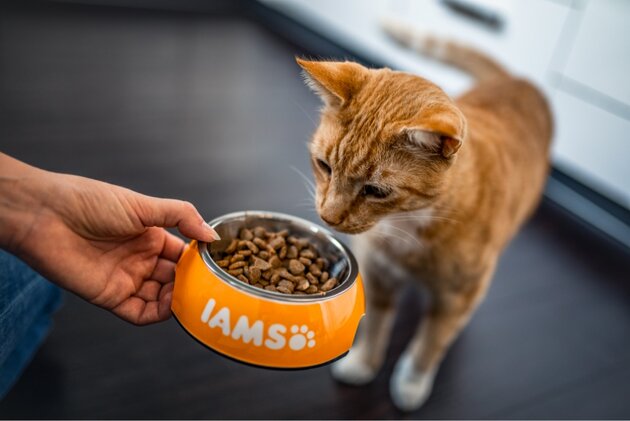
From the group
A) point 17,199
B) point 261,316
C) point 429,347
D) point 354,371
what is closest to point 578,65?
point 429,347

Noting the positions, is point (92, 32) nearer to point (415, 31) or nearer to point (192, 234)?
point (415, 31)

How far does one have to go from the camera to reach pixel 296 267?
37.5 inches

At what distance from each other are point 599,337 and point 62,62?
9.71ft

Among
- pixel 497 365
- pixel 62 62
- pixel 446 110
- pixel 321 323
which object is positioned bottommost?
pixel 497 365

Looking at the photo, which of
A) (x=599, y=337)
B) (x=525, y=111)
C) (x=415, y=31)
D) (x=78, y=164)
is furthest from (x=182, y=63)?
(x=599, y=337)

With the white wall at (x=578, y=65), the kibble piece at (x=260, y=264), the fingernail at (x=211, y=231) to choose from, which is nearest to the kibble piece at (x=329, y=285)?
the kibble piece at (x=260, y=264)

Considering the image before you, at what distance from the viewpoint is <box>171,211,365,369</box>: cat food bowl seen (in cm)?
81

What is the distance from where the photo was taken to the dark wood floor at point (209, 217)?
4.39 ft

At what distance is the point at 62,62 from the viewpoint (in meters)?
2.91

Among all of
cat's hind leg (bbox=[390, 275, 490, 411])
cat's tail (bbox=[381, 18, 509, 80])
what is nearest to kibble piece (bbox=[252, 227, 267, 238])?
cat's hind leg (bbox=[390, 275, 490, 411])

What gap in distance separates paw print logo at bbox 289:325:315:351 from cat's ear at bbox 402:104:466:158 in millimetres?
372

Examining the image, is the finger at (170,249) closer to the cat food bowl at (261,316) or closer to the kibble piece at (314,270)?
the cat food bowl at (261,316)

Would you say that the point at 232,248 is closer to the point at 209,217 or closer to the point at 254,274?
the point at 254,274

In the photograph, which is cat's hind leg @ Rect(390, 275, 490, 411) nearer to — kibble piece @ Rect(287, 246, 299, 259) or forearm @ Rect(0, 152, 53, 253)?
kibble piece @ Rect(287, 246, 299, 259)
